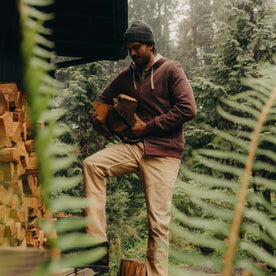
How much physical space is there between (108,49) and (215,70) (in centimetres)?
260

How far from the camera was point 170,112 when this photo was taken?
2178mm

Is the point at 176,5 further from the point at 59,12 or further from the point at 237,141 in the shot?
the point at 237,141

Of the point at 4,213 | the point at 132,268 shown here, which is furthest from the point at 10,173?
the point at 132,268

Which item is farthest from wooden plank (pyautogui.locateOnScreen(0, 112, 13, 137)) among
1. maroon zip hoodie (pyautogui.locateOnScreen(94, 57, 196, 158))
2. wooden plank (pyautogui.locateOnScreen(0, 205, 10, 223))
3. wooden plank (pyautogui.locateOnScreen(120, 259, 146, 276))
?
wooden plank (pyautogui.locateOnScreen(120, 259, 146, 276))

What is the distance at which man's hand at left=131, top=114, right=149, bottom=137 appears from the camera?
2.21 meters

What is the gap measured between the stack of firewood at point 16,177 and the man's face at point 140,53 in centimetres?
91

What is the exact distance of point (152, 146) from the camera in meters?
2.19

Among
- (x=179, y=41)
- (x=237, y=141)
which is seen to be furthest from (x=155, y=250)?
(x=179, y=41)

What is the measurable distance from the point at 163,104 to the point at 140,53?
1.35ft

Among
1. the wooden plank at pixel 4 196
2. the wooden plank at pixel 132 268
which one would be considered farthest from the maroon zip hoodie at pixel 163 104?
the wooden plank at pixel 132 268

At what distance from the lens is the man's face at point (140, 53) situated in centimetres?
231

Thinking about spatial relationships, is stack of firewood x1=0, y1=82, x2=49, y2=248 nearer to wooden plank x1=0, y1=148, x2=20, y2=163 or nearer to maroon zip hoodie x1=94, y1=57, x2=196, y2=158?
wooden plank x1=0, y1=148, x2=20, y2=163

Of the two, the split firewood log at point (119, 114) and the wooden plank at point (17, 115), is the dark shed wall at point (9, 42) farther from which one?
the split firewood log at point (119, 114)

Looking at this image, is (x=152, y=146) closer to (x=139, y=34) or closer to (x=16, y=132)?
(x=139, y=34)
